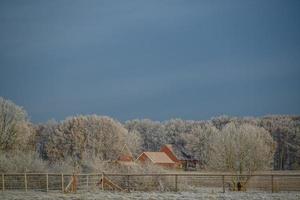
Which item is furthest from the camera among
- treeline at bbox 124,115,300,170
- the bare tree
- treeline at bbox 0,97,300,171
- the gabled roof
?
treeline at bbox 124,115,300,170

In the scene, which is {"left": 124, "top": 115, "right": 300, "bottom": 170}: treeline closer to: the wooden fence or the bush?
the bush

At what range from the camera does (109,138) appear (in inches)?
3233

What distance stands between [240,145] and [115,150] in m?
37.5

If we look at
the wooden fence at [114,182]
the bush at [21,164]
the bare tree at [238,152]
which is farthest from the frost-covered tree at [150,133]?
the wooden fence at [114,182]

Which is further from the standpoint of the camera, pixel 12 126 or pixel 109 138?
pixel 109 138

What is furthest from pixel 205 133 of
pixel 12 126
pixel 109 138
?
pixel 12 126

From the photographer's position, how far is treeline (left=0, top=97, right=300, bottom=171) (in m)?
46.5

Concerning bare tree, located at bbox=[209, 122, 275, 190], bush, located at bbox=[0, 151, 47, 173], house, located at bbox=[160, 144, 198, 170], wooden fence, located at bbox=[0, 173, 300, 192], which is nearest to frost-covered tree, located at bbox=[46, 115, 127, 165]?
house, located at bbox=[160, 144, 198, 170]

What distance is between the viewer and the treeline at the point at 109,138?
4653 centimetres

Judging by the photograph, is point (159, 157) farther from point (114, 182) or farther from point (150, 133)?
point (114, 182)

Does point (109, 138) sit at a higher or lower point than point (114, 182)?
higher

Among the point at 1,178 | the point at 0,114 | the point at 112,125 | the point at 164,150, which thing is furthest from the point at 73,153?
the point at 1,178

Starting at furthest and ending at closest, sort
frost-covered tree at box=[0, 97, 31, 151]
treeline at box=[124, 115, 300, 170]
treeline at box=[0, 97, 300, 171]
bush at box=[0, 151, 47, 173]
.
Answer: treeline at box=[124, 115, 300, 170] < frost-covered tree at box=[0, 97, 31, 151] < treeline at box=[0, 97, 300, 171] < bush at box=[0, 151, 47, 173]

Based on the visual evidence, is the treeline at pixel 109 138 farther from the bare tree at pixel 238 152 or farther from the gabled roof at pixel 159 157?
the gabled roof at pixel 159 157
